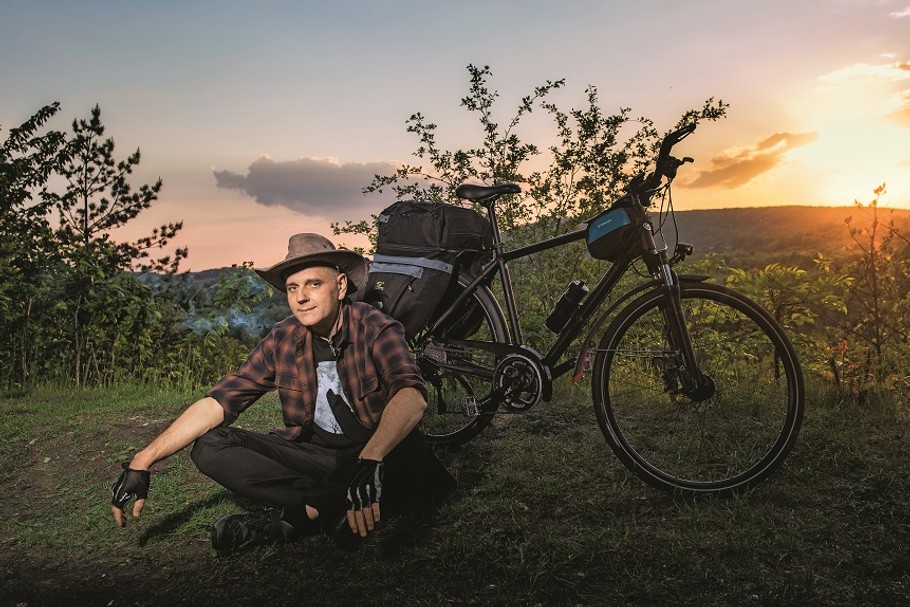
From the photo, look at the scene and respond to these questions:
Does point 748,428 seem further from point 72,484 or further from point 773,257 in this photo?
point 773,257

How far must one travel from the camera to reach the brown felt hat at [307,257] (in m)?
3.32

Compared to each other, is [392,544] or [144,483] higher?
[144,483]

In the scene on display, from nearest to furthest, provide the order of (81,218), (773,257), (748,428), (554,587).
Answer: (554,587) < (748,428) < (81,218) < (773,257)

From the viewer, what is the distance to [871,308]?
18.9 ft

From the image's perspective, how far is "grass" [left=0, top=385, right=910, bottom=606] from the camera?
2.85 m

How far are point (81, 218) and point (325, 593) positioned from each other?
27.4 ft

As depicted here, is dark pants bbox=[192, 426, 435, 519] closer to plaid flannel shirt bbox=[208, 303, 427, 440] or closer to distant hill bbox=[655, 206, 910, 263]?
plaid flannel shirt bbox=[208, 303, 427, 440]

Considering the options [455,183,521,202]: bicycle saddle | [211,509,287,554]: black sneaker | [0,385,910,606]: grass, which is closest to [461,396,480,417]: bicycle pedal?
[0,385,910,606]: grass

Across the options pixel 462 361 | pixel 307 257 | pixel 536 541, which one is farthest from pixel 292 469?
pixel 462 361

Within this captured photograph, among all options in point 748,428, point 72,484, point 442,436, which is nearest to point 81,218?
point 72,484

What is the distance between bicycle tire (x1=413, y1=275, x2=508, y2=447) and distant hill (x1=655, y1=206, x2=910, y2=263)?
3260 cm

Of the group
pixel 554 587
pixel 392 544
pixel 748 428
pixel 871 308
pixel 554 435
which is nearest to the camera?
pixel 554 587

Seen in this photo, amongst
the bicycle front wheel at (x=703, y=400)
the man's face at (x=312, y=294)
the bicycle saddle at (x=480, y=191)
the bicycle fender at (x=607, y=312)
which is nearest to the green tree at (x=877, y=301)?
the bicycle front wheel at (x=703, y=400)

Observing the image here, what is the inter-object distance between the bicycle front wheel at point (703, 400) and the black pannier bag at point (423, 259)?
3.93 ft
